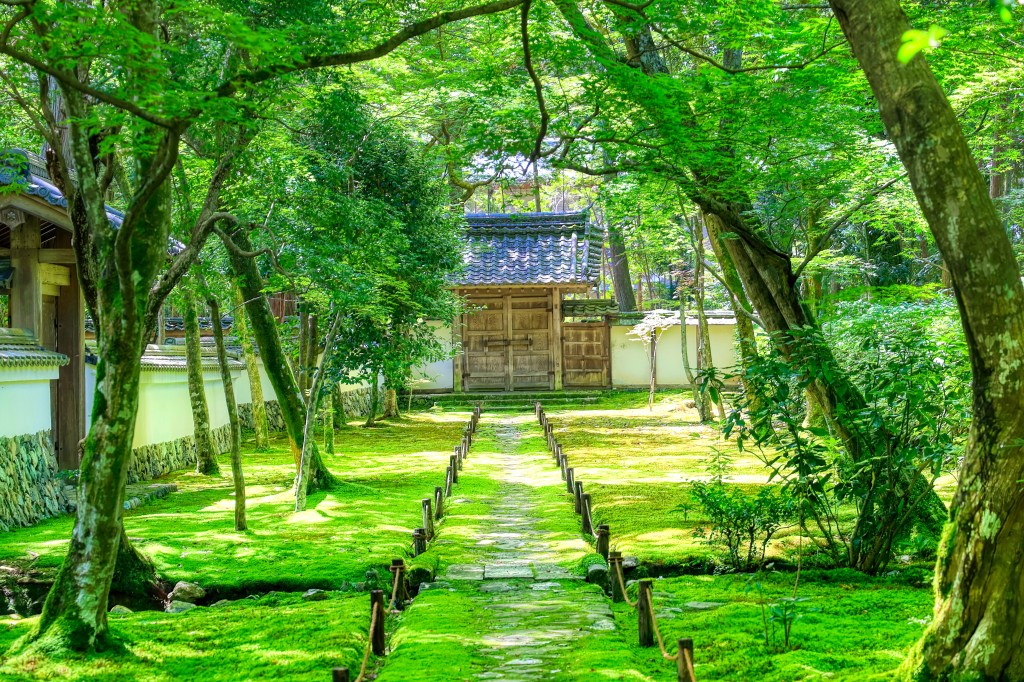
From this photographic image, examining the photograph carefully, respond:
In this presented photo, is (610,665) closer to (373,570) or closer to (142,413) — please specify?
(373,570)

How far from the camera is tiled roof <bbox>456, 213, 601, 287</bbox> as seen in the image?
27.7 m

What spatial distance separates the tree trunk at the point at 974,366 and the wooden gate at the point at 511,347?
23920 millimetres

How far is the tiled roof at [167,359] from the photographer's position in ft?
45.1

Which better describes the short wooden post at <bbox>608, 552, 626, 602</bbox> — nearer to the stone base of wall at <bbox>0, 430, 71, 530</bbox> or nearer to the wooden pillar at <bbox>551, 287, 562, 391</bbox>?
the stone base of wall at <bbox>0, 430, 71, 530</bbox>

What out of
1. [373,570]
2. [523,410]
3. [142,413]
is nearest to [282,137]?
[142,413]

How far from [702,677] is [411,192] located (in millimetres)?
13600

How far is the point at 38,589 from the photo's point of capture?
770cm

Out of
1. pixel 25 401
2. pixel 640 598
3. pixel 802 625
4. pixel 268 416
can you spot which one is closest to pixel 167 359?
pixel 25 401

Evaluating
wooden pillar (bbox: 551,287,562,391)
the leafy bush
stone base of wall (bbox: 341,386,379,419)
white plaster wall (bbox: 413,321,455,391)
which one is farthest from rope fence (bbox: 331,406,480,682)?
white plaster wall (bbox: 413,321,455,391)

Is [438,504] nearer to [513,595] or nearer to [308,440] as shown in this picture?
[308,440]

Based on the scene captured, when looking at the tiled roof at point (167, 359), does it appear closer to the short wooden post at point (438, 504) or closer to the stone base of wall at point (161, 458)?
the stone base of wall at point (161, 458)

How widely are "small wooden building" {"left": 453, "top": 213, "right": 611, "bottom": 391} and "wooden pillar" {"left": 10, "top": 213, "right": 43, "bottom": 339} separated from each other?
661 inches

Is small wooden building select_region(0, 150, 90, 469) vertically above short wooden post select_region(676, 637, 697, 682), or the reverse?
small wooden building select_region(0, 150, 90, 469)

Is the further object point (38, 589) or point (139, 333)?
point (38, 589)
